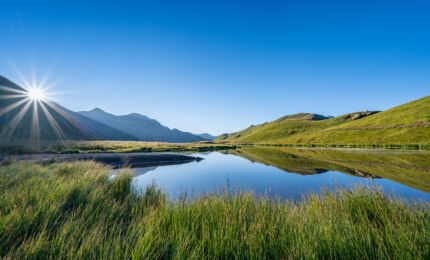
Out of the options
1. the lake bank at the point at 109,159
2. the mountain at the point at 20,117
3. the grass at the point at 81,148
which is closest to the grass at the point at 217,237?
the lake bank at the point at 109,159

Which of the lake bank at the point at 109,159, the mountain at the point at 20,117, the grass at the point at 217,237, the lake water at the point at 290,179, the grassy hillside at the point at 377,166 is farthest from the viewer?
the mountain at the point at 20,117

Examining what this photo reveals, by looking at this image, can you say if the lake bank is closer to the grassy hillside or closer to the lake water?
the lake water

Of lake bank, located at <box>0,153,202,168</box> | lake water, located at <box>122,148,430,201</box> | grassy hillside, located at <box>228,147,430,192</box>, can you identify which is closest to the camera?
lake water, located at <box>122,148,430,201</box>

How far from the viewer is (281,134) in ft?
480

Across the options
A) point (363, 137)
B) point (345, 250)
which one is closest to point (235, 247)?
point (345, 250)

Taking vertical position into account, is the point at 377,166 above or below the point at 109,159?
below

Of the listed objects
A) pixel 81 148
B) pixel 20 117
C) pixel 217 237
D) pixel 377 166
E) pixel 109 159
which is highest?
pixel 20 117

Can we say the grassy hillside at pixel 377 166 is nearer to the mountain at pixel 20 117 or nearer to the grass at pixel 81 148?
the grass at pixel 81 148

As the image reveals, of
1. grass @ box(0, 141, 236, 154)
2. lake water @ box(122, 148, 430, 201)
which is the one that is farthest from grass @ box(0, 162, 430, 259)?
grass @ box(0, 141, 236, 154)

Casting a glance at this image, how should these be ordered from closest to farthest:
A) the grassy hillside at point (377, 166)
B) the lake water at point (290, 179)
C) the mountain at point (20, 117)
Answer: the lake water at point (290, 179) < the grassy hillside at point (377, 166) < the mountain at point (20, 117)

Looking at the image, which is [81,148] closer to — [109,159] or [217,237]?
[109,159]

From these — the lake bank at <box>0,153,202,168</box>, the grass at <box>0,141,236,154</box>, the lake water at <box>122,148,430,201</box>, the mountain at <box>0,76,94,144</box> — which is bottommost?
the lake water at <box>122,148,430,201</box>

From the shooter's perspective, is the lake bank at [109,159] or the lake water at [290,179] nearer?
the lake water at [290,179]

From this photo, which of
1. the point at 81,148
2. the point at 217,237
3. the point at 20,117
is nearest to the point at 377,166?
the point at 217,237
